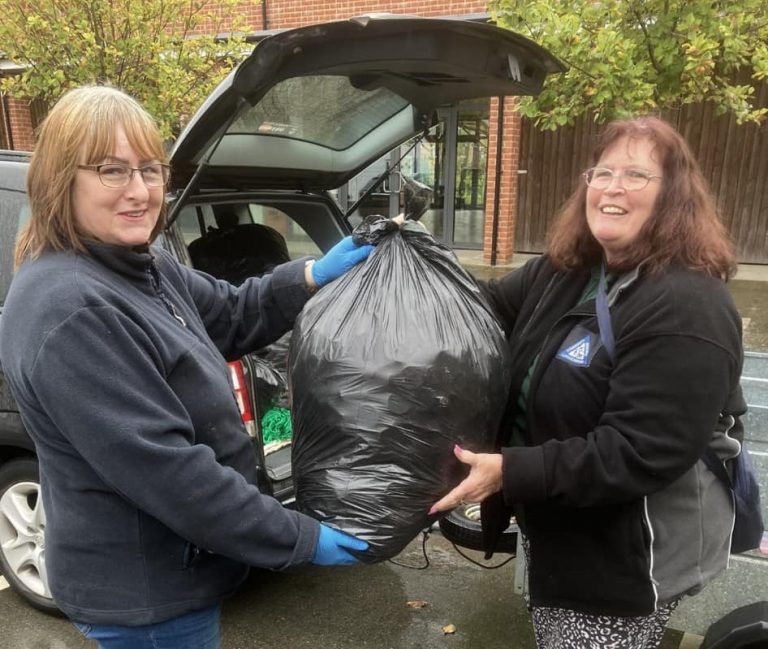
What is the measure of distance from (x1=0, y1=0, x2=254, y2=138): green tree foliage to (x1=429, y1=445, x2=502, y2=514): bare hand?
4.52m

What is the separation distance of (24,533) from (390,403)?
6.61ft

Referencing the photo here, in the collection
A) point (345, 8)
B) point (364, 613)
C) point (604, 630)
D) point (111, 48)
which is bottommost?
point (364, 613)

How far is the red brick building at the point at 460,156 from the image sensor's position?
8.80 metres

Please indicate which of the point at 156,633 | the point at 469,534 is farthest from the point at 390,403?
the point at 469,534

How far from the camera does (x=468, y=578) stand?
2.93m

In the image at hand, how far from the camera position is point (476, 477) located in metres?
1.38

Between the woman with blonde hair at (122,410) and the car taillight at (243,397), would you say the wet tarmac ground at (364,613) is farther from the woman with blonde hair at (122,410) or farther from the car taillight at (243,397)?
the woman with blonde hair at (122,410)

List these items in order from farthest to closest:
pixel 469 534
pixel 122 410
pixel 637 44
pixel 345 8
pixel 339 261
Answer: pixel 345 8, pixel 637 44, pixel 469 534, pixel 339 261, pixel 122 410

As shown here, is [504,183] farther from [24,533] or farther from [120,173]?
[120,173]

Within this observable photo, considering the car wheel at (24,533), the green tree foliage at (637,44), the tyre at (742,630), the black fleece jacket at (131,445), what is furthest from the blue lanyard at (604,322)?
the green tree foliage at (637,44)

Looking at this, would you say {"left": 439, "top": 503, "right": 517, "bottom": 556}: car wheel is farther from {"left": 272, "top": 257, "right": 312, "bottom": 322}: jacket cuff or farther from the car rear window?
the car rear window

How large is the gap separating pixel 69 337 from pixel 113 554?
17.0 inches

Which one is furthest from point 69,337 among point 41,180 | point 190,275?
point 190,275

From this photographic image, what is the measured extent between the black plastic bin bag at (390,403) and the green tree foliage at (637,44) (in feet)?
9.15
